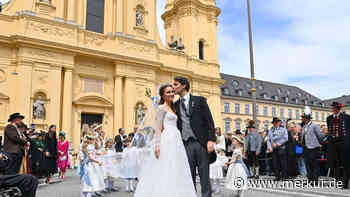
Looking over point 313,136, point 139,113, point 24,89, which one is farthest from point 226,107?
point 313,136

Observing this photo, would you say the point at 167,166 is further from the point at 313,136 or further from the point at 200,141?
the point at 313,136

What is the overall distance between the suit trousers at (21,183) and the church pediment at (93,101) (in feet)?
55.1

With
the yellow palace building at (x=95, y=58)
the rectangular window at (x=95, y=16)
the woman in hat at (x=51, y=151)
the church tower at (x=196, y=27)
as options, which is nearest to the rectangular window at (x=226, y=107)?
the yellow palace building at (x=95, y=58)

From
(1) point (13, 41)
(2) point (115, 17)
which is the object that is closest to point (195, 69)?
(2) point (115, 17)

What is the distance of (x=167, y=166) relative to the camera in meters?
3.89

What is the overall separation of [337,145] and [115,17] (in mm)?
20211

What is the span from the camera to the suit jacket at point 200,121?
429 cm

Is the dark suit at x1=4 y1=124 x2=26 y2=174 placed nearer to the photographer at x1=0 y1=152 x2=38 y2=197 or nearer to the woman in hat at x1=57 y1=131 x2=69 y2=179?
the photographer at x1=0 y1=152 x2=38 y2=197

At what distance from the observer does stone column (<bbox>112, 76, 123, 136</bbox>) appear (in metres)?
21.3

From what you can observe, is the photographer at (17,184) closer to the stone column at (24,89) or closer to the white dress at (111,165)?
the white dress at (111,165)

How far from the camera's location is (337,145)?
294 inches

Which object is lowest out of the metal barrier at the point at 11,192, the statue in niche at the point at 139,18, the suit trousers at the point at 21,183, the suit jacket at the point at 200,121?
the metal barrier at the point at 11,192

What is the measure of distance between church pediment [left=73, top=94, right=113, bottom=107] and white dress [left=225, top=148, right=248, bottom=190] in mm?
A: 16093

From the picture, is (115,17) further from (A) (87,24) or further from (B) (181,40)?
(B) (181,40)
